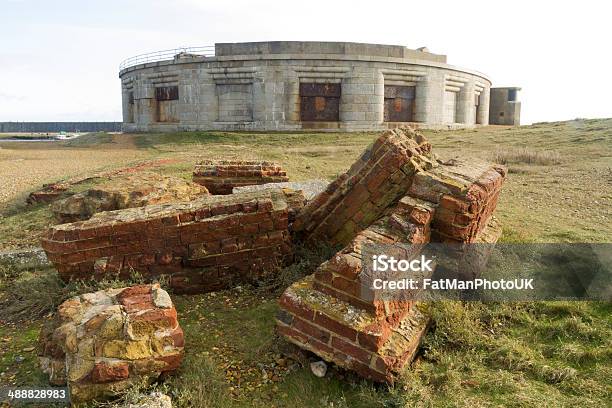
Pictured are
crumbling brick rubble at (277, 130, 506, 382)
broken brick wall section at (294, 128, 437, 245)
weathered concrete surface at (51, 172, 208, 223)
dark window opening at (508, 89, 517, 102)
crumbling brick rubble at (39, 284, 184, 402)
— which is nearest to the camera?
crumbling brick rubble at (39, 284, 184, 402)

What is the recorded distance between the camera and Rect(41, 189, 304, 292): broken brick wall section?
3787 mm

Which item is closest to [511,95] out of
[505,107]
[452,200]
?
[505,107]

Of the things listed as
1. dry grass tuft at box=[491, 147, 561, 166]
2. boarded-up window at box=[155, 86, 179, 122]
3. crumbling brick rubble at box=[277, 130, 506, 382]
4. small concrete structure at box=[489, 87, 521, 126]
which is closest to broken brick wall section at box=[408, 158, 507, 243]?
crumbling brick rubble at box=[277, 130, 506, 382]

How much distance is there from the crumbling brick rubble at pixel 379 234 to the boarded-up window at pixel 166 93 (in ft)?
61.6

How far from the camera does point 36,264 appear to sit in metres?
4.98

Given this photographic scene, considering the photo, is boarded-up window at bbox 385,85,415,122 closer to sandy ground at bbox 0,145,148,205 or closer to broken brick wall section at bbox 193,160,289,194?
sandy ground at bbox 0,145,148,205

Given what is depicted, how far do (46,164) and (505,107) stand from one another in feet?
95.9

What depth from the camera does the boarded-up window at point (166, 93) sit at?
21.0 meters

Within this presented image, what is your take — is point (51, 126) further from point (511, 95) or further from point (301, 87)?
point (511, 95)

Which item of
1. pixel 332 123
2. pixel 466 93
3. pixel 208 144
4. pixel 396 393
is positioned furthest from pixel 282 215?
pixel 466 93

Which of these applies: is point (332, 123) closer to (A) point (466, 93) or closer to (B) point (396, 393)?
(A) point (466, 93)

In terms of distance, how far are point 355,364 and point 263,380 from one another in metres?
0.66

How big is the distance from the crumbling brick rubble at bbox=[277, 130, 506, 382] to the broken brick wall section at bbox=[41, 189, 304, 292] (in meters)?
0.59

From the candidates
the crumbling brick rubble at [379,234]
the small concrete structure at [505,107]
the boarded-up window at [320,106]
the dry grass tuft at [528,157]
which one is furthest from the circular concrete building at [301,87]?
the crumbling brick rubble at [379,234]
